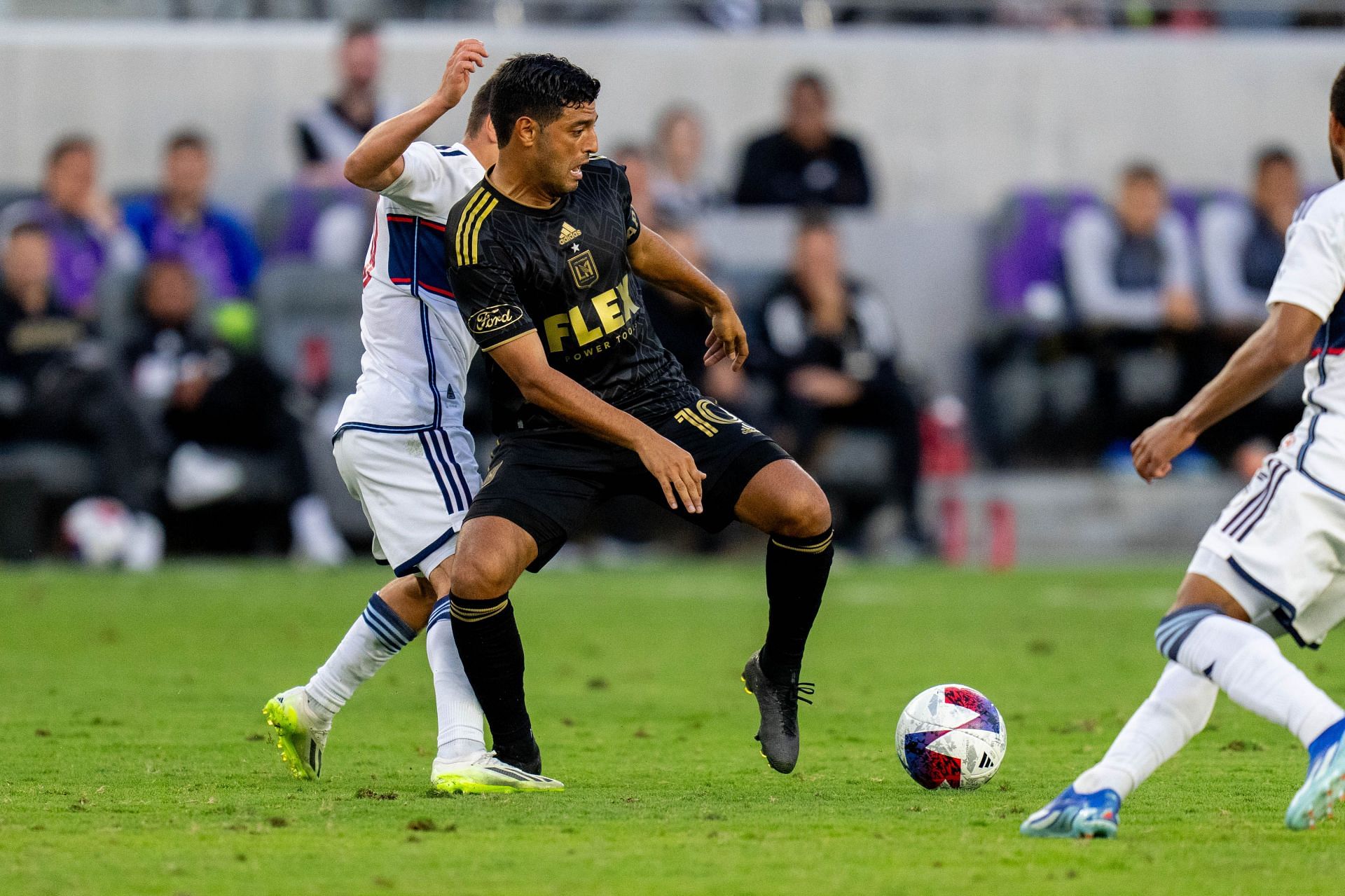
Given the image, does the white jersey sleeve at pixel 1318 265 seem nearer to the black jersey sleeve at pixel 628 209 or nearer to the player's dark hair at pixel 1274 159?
the black jersey sleeve at pixel 628 209

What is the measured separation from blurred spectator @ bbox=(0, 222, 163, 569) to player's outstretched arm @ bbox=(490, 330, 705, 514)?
320 inches

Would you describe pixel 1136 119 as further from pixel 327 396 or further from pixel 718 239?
pixel 327 396

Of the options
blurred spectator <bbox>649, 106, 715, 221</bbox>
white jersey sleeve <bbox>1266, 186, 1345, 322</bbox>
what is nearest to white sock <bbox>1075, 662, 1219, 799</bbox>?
white jersey sleeve <bbox>1266, 186, 1345, 322</bbox>

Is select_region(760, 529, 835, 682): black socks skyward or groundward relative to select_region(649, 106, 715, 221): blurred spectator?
groundward

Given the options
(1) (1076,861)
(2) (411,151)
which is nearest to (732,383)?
(2) (411,151)

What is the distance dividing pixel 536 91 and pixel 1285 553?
2457mm

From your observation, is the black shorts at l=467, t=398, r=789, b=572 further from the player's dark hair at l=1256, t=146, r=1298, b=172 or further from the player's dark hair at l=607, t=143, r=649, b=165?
the player's dark hair at l=1256, t=146, r=1298, b=172

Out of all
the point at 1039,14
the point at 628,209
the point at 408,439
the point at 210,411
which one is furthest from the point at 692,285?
the point at 1039,14

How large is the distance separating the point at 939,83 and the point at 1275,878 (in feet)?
44.0

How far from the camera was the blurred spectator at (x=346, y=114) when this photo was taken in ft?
47.2

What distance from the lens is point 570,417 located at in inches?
222

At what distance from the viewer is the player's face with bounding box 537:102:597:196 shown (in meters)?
5.70

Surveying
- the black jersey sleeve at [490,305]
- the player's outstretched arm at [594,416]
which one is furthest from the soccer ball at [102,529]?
the player's outstretched arm at [594,416]

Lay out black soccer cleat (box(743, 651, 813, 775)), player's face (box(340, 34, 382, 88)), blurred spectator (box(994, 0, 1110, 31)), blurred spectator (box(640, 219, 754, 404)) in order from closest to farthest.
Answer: black soccer cleat (box(743, 651, 813, 775))
blurred spectator (box(640, 219, 754, 404))
player's face (box(340, 34, 382, 88))
blurred spectator (box(994, 0, 1110, 31))
